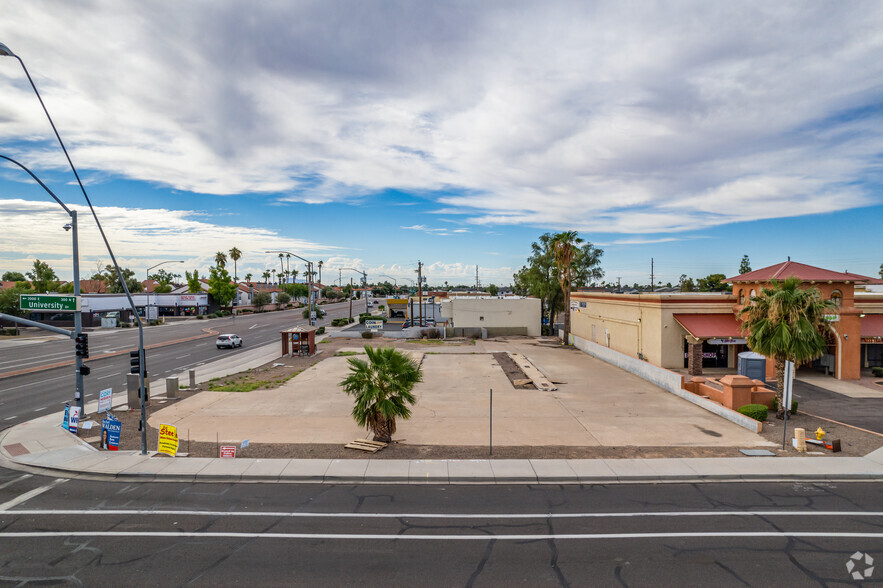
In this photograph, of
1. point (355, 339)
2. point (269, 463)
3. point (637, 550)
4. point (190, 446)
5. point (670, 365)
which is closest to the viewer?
point (637, 550)

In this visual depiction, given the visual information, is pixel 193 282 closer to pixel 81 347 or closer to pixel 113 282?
pixel 113 282

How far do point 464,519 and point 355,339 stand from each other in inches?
1748

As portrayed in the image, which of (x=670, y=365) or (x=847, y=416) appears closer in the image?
(x=847, y=416)

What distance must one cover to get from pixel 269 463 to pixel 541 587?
9706mm

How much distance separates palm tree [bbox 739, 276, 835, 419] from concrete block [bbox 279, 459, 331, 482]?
19.3 m

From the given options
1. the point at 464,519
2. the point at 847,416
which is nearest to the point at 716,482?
the point at 464,519

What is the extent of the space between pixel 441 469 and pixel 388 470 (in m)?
1.65

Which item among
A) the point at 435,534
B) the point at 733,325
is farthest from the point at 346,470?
the point at 733,325

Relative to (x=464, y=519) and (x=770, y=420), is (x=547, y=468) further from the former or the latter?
(x=770, y=420)

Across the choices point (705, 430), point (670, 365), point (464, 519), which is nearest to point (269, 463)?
point (464, 519)

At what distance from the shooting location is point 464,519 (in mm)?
11234

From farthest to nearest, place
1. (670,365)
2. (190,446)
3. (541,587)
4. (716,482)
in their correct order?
1. (670,365)
2. (190,446)
3. (716,482)
4. (541,587)

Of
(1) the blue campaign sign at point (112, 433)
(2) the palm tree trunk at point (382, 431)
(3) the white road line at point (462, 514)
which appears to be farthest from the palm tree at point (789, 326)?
(1) the blue campaign sign at point (112, 433)

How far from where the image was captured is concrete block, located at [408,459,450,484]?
13797 millimetres
